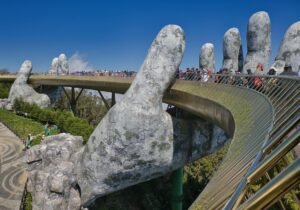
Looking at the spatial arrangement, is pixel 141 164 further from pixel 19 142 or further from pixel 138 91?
pixel 19 142

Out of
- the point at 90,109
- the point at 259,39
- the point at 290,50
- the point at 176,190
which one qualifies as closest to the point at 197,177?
the point at 176,190

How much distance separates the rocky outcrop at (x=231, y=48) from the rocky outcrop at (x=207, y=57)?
1.57 meters

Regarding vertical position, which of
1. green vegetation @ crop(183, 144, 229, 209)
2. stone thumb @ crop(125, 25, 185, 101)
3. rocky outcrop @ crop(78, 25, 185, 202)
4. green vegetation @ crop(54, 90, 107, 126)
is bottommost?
green vegetation @ crop(183, 144, 229, 209)

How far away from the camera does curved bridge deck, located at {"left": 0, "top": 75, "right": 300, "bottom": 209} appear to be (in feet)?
5.05

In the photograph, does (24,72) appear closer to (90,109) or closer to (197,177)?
(90,109)

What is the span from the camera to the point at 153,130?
15.4 meters

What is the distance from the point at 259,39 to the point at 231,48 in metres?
1.88

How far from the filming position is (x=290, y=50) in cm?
1309

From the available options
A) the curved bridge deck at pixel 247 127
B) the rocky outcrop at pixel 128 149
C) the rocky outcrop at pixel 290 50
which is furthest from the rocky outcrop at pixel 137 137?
the rocky outcrop at pixel 290 50

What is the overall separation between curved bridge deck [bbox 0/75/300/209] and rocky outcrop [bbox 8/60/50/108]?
19796 mm

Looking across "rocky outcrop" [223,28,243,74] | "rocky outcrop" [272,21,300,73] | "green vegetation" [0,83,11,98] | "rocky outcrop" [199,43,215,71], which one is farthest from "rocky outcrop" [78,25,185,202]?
"green vegetation" [0,83,11,98]

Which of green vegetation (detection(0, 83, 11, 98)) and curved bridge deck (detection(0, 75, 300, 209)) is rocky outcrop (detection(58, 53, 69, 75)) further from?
curved bridge deck (detection(0, 75, 300, 209))

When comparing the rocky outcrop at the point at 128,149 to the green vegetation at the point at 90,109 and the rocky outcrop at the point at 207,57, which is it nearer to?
the rocky outcrop at the point at 207,57

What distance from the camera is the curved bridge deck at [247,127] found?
1540 mm
